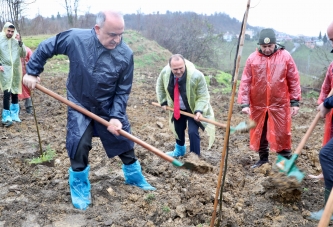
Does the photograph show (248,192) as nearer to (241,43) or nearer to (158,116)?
(241,43)

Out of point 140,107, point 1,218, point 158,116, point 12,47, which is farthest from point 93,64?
point 140,107

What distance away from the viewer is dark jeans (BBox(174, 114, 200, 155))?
445 cm

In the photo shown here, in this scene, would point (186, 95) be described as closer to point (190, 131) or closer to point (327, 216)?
point (190, 131)

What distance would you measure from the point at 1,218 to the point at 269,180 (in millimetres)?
2645

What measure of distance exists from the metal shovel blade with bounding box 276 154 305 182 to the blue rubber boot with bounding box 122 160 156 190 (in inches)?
55.8

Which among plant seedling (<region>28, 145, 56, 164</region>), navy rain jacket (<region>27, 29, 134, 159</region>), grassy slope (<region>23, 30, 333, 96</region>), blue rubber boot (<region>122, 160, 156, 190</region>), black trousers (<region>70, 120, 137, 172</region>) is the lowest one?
grassy slope (<region>23, 30, 333, 96</region>)

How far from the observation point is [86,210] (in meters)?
3.21

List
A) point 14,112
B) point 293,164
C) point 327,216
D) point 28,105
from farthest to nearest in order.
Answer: point 28,105 → point 14,112 → point 293,164 → point 327,216

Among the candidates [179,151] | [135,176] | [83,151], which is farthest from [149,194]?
[179,151]

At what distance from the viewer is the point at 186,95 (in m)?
4.38

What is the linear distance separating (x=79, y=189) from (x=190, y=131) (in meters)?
1.73

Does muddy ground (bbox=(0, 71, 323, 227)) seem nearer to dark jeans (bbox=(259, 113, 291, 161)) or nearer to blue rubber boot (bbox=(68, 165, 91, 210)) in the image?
blue rubber boot (bbox=(68, 165, 91, 210))

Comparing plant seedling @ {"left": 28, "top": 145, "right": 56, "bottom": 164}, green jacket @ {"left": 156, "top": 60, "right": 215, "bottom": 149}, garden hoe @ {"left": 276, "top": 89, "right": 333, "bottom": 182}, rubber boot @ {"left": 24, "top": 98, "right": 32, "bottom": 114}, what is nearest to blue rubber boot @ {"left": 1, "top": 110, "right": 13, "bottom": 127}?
rubber boot @ {"left": 24, "top": 98, "right": 32, "bottom": 114}

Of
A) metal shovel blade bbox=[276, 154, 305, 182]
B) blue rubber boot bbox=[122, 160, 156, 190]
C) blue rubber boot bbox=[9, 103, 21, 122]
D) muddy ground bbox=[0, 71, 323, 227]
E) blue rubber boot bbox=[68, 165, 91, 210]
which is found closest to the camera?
metal shovel blade bbox=[276, 154, 305, 182]
